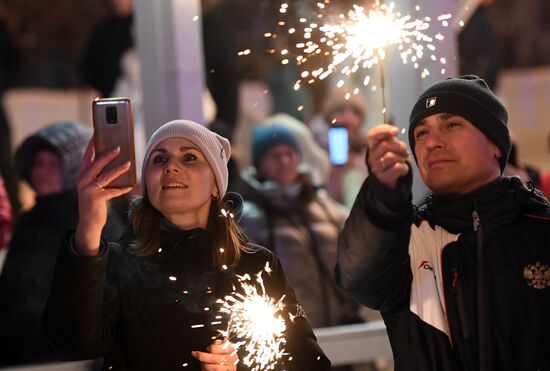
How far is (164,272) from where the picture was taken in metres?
2.53

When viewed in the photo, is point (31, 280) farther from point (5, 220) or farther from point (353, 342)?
point (353, 342)

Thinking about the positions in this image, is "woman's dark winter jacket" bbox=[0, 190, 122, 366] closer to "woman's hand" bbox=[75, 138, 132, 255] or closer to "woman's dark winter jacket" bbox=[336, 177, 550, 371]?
"woman's hand" bbox=[75, 138, 132, 255]

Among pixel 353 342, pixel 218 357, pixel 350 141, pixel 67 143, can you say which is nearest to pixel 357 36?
pixel 218 357

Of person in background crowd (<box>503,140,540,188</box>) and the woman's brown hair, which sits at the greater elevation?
the woman's brown hair

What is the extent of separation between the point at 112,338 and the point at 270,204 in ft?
5.90

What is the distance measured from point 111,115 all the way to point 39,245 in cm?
127

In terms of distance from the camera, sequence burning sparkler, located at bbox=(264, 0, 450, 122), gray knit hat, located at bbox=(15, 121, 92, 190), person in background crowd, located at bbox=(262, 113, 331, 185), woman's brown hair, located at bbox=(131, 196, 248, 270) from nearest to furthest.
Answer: woman's brown hair, located at bbox=(131, 196, 248, 270) < burning sparkler, located at bbox=(264, 0, 450, 122) < gray knit hat, located at bbox=(15, 121, 92, 190) < person in background crowd, located at bbox=(262, 113, 331, 185)

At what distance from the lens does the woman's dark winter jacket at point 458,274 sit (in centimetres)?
255

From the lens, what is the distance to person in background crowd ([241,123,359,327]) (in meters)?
4.12

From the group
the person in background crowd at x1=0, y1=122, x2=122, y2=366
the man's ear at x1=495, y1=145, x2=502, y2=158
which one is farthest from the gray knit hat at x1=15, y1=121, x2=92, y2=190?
the man's ear at x1=495, y1=145, x2=502, y2=158

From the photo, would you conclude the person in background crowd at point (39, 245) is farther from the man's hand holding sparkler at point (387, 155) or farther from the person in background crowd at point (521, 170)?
→ the person in background crowd at point (521, 170)

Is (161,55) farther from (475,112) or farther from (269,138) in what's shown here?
(475,112)

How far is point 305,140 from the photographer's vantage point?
482cm

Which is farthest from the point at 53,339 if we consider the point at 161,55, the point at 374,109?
the point at 374,109
